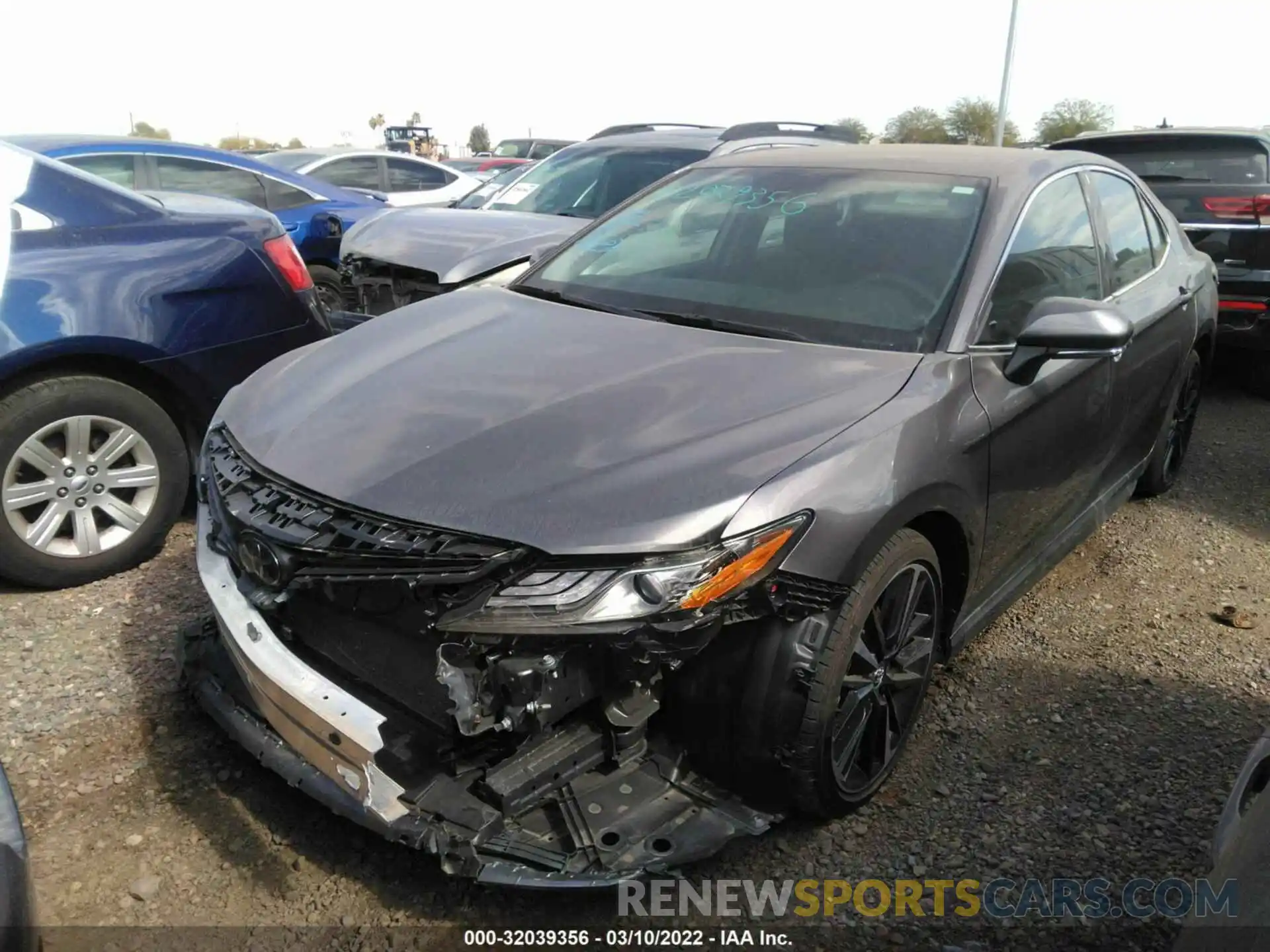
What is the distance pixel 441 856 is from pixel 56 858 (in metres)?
1.10

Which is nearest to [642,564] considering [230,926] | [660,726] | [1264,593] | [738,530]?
[738,530]

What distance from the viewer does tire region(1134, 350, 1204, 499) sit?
4516 millimetres

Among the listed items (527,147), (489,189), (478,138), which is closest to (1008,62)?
(527,147)

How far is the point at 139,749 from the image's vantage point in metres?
2.79

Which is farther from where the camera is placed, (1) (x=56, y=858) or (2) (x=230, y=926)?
(1) (x=56, y=858)

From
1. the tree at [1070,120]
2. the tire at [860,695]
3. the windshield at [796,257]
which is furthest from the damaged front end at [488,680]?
the tree at [1070,120]

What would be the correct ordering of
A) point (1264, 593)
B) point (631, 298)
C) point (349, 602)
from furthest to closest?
point (1264, 593) → point (631, 298) → point (349, 602)

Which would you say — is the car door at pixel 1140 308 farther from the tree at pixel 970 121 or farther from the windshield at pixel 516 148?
the tree at pixel 970 121

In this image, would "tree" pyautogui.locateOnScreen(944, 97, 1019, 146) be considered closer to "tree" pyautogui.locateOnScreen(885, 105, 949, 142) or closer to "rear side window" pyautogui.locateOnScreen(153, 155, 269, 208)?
"tree" pyautogui.locateOnScreen(885, 105, 949, 142)

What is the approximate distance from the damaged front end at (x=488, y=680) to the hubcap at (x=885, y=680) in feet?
1.05

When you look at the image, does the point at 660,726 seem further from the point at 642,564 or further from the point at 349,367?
the point at 349,367

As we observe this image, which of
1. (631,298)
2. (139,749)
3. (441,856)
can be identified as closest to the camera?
(441,856)

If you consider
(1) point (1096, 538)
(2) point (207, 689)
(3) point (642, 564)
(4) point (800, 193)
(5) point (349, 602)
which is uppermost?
(4) point (800, 193)

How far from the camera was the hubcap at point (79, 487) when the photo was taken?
3453 mm
